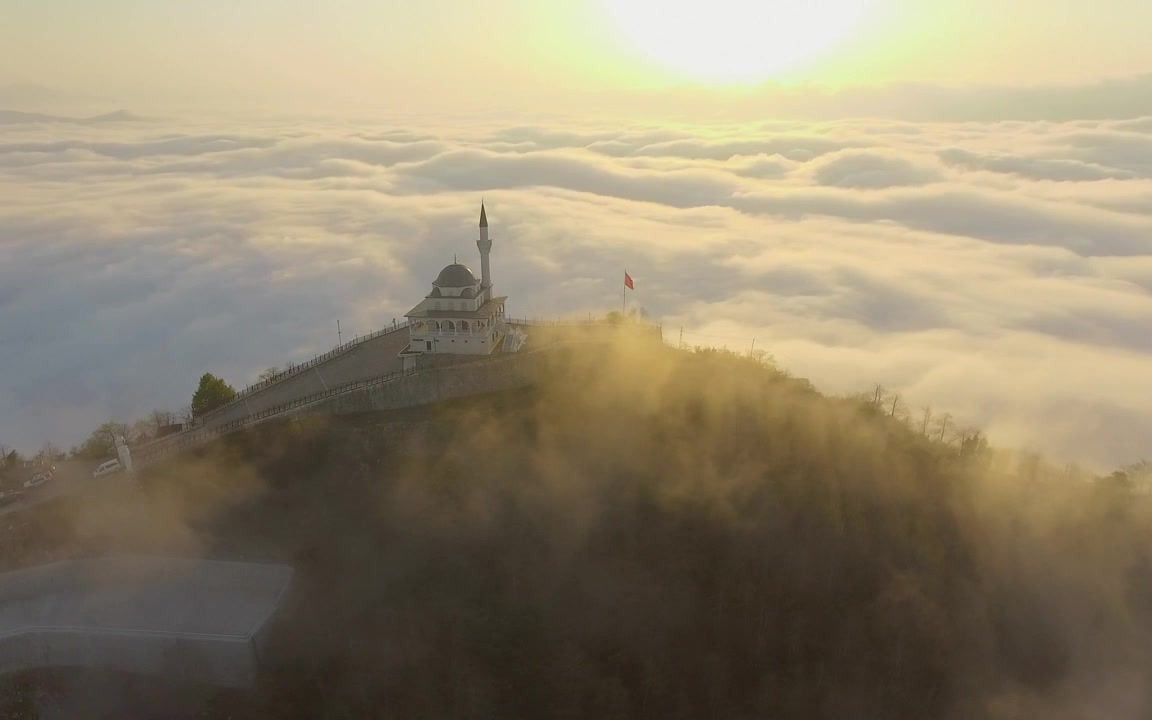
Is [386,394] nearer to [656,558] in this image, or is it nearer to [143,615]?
[143,615]

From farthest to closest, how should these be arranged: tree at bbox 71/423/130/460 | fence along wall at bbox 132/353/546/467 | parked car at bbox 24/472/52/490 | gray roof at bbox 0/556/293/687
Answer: tree at bbox 71/423/130/460
fence along wall at bbox 132/353/546/467
parked car at bbox 24/472/52/490
gray roof at bbox 0/556/293/687

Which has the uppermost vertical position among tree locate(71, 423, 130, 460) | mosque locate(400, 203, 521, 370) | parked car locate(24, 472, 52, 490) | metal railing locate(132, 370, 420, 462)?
mosque locate(400, 203, 521, 370)

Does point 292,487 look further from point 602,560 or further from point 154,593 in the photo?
point 602,560

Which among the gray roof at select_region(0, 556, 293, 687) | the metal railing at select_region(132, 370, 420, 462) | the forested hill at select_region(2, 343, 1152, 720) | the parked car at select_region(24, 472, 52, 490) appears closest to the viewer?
the gray roof at select_region(0, 556, 293, 687)

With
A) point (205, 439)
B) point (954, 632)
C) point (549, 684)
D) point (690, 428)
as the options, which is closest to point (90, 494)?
point (205, 439)

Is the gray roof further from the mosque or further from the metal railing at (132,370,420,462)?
the mosque

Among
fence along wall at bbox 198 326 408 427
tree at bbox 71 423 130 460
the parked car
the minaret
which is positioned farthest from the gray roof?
the minaret

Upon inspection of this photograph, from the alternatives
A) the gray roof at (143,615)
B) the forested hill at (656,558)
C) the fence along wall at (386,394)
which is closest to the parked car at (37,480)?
the forested hill at (656,558)
